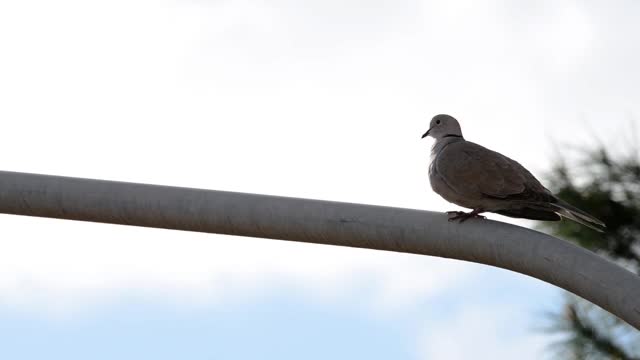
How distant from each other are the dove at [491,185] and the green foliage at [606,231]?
349 cm

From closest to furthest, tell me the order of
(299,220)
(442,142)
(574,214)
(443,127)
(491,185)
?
1. (299,220)
2. (574,214)
3. (491,185)
4. (442,142)
5. (443,127)

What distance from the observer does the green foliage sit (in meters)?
9.81

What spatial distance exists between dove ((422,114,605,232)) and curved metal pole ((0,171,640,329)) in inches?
46.4

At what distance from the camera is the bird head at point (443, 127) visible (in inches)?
296

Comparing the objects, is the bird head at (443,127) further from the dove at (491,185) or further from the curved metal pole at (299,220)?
the curved metal pole at (299,220)

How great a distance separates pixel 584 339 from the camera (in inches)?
392

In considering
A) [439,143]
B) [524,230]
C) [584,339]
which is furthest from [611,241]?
[524,230]

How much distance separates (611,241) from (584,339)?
2.41ft

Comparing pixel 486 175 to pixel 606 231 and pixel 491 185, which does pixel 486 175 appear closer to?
pixel 491 185

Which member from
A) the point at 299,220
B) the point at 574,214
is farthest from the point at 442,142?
the point at 299,220

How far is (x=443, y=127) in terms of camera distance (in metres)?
7.59

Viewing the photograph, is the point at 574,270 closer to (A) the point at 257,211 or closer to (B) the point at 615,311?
(B) the point at 615,311

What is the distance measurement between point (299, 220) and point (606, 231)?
5532 mm

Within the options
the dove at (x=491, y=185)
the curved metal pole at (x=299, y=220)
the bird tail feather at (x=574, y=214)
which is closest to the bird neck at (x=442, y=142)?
the dove at (x=491, y=185)
